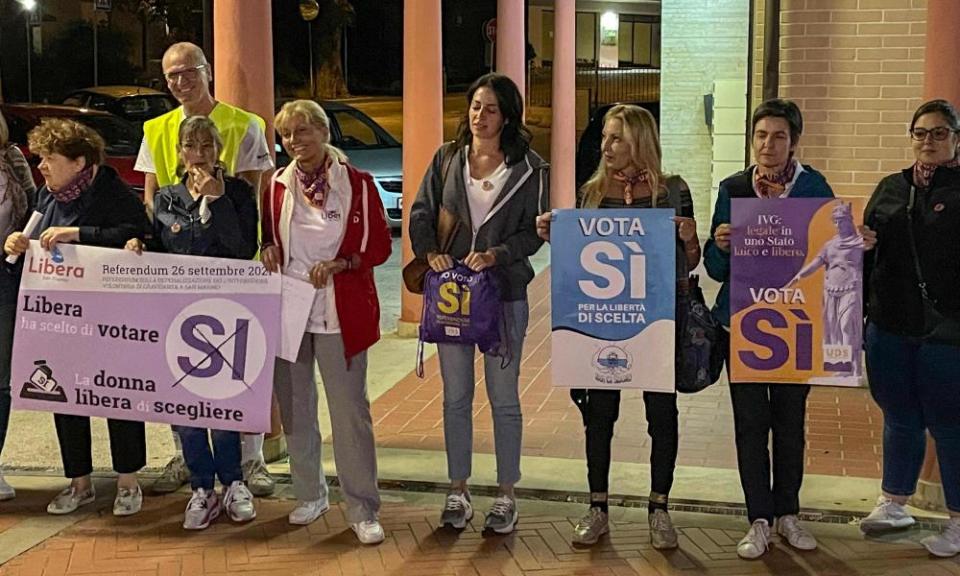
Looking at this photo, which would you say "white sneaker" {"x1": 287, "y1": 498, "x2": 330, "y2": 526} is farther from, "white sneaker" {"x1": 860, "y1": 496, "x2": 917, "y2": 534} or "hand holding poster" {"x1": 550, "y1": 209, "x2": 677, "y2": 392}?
"white sneaker" {"x1": 860, "y1": 496, "x2": 917, "y2": 534}

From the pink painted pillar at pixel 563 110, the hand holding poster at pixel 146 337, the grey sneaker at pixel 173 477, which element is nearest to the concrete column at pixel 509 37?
the pink painted pillar at pixel 563 110

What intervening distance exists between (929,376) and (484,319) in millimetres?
1753

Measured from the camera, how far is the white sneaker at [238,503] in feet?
16.9

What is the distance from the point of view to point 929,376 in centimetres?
461

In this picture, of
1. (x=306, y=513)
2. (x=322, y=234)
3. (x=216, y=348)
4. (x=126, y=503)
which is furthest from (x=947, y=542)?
(x=126, y=503)

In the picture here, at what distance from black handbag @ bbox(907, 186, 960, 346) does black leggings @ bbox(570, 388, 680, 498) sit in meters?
1.02

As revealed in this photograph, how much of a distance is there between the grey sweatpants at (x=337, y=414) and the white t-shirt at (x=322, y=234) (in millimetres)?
133

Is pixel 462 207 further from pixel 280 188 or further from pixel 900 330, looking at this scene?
pixel 900 330

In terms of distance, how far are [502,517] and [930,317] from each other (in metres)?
1.90

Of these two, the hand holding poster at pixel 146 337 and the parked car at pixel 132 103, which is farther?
the parked car at pixel 132 103

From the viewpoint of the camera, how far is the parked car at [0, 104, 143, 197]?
12.9 metres

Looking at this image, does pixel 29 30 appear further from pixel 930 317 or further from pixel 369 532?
pixel 930 317

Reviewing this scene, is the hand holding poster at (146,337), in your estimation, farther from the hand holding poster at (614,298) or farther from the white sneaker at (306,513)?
the hand holding poster at (614,298)

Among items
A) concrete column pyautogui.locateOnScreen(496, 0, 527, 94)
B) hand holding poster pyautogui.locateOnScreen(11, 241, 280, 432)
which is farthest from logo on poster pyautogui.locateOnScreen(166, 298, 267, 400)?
concrete column pyautogui.locateOnScreen(496, 0, 527, 94)
